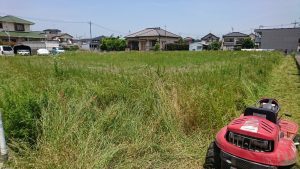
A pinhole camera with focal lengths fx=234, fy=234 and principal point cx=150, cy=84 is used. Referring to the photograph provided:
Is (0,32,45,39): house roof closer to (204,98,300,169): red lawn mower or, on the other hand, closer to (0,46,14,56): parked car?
(0,46,14,56): parked car

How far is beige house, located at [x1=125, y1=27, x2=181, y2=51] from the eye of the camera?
49.5 meters

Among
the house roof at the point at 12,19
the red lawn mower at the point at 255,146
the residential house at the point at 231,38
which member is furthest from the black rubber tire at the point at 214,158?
the residential house at the point at 231,38

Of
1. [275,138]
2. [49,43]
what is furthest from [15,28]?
[275,138]

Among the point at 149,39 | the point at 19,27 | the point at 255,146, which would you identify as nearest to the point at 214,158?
the point at 255,146

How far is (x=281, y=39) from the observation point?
4794 cm

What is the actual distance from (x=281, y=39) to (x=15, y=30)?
51230 mm

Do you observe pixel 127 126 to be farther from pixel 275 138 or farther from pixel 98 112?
pixel 275 138

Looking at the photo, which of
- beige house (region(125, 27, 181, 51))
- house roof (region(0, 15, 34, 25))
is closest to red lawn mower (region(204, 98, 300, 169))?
beige house (region(125, 27, 181, 51))

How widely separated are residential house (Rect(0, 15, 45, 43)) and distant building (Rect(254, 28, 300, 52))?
45.9 meters

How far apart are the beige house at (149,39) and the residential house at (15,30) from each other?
1922 cm

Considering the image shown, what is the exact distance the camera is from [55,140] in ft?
8.59

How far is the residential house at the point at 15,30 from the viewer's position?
3919 cm

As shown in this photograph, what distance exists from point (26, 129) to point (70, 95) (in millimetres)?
1018

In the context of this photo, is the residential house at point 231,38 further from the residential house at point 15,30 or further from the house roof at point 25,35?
the residential house at point 15,30
